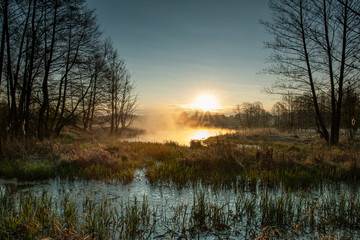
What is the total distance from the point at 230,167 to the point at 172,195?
3294 mm

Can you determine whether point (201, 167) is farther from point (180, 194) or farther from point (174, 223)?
point (174, 223)

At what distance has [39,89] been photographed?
14.8 metres

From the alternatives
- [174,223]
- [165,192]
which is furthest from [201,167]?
[174,223]

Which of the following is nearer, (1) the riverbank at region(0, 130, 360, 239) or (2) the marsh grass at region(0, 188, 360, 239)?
(2) the marsh grass at region(0, 188, 360, 239)

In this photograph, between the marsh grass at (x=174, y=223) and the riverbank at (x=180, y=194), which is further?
the riverbank at (x=180, y=194)

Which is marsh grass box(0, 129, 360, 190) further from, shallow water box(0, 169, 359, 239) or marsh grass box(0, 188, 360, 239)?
marsh grass box(0, 188, 360, 239)

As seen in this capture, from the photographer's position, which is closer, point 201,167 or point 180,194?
point 180,194

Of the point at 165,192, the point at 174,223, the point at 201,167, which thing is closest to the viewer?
the point at 174,223

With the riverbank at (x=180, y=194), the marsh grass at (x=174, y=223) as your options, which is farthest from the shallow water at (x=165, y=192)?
the marsh grass at (x=174, y=223)

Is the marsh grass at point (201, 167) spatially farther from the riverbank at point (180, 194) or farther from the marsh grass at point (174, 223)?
the marsh grass at point (174, 223)

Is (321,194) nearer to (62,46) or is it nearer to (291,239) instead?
(291,239)

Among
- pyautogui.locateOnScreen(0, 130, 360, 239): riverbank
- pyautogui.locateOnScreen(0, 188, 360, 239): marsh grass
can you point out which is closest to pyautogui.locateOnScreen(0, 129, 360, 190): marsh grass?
pyautogui.locateOnScreen(0, 130, 360, 239): riverbank

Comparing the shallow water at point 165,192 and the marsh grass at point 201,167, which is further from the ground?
the marsh grass at point 201,167

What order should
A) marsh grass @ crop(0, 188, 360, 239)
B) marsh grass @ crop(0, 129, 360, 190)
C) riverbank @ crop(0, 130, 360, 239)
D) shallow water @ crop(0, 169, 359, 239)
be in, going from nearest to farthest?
marsh grass @ crop(0, 188, 360, 239)
riverbank @ crop(0, 130, 360, 239)
shallow water @ crop(0, 169, 359, 239)
marsh grass @ crop(0, 129, 360, 190)
